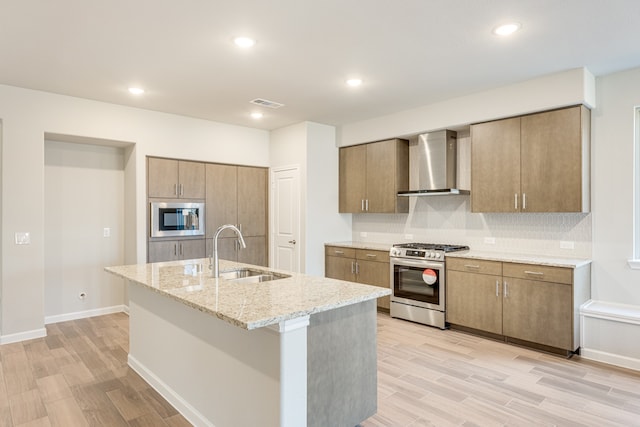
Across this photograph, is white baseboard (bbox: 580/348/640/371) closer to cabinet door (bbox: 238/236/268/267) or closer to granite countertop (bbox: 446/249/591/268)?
granite countertop (bbox: 446/249/591/268)

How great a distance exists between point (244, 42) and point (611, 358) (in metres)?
4.10

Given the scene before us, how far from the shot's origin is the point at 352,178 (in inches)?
225

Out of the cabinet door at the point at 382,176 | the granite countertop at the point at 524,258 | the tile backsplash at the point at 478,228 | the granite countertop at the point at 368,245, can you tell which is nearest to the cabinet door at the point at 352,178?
the cabinet door at the point at 382,176

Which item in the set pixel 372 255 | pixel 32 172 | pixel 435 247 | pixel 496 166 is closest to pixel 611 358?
pixel 435 247

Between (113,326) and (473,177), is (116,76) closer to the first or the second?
(113,326)

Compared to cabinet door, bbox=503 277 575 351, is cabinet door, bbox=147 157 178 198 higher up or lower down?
higher up

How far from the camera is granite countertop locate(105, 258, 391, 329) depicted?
1778 millimetres

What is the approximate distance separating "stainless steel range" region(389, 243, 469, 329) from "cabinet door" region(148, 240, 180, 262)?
286 cm

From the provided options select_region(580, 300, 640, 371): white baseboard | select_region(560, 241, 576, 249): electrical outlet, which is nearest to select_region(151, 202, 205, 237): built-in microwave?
select_region(560, 241, 576, 249): electrical outlet

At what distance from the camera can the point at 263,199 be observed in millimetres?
6102

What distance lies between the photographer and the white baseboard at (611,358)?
3248 mm

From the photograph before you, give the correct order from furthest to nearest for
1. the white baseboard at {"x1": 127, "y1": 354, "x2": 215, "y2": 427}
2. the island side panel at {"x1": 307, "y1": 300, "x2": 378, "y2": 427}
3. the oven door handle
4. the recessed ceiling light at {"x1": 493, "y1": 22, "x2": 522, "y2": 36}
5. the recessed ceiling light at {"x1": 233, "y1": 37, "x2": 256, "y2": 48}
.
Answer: the oven door handle < the recessed ceiling light at {"x1": 233, "y1": 37, "x2": 256, "y2": 48} < the recessed ceiling light at {"x1": 493, "y1": 22, "x2": 522, "y2": 36} < the white baseboard at {"x1": 127, "y1": 354, "x2": 215, "y2": 427} < the island side panel at {"x1": 307, "y1": 300, "x2": 378, "y2": 427}

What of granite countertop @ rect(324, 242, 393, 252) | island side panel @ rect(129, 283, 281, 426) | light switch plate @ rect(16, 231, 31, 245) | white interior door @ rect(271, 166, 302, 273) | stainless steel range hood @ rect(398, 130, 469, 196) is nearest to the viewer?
island side panel @ rect(129, 283, 281, 426)

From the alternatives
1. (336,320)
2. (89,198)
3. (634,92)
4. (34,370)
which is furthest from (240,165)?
(634,92)
